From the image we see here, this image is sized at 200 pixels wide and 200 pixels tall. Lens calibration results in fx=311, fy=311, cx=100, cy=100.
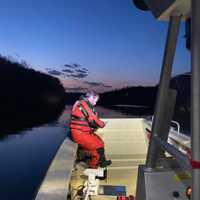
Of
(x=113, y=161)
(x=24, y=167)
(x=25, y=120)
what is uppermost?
(x=113, y=161)

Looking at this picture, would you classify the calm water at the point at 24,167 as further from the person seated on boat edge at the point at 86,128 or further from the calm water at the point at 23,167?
the person seated on boat edge at the point at 86,128

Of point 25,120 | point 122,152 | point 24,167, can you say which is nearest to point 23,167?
point 24,167

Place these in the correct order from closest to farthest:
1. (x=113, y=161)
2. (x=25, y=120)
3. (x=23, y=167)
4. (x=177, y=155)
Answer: (x=177, y=155) < (x=113, y=161) < (x=23, y=167) < (x=25, y=120)

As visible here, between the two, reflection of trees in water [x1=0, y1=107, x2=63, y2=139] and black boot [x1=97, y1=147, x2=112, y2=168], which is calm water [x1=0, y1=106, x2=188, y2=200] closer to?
black boot [x1=97, y1=147, x2=112, y2=168]

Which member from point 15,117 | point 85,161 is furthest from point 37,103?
point 85,161

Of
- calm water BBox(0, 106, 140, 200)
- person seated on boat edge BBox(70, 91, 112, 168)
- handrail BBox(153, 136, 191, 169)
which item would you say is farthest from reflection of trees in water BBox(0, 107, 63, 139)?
handrail BBox(153, 136, 191, 169)

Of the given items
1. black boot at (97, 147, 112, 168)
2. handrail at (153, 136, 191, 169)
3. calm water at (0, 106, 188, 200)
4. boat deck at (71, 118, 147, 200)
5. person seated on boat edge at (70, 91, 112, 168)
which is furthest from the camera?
calm water at (0, 106, 188, 200)

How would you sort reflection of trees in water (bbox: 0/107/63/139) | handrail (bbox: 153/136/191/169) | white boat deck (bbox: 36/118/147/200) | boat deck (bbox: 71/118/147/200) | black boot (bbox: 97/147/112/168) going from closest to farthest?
handrail (bbox: 153/136/191/169), white boat deck (bbox: 36/118/147/200), boat deck (bbox: 71/118/147/200), black boot (bbox: 97/147/112/168), reflection of trees in water (bbox: 0/107/63/139)

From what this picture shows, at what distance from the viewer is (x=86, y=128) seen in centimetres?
355

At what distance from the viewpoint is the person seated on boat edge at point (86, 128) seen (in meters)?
3.51

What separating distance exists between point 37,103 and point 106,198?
66.4 meters

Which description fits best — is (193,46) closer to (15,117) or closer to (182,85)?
(182,85)

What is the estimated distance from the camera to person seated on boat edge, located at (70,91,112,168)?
3505mm

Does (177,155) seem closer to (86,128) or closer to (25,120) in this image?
(86,128)
